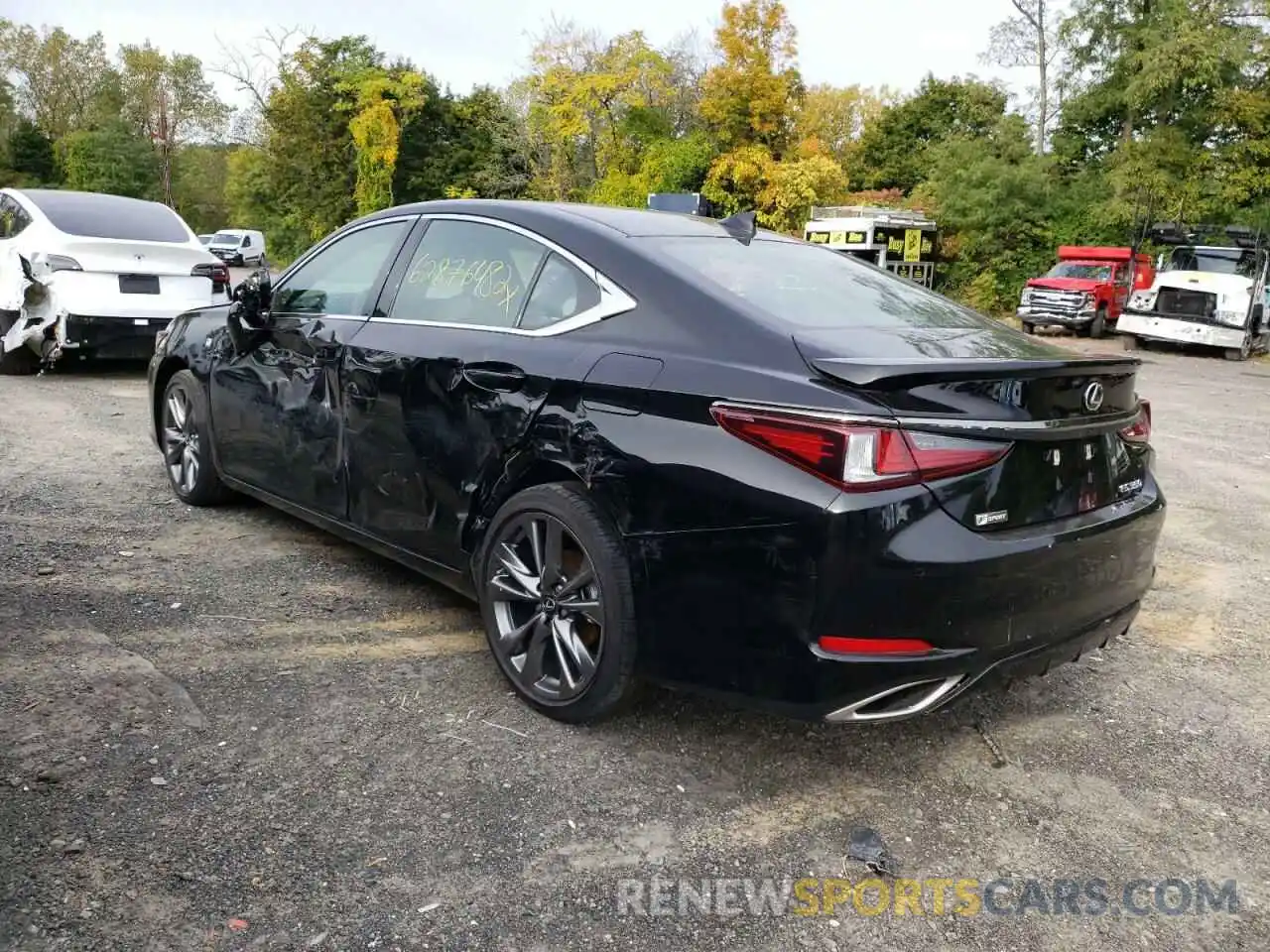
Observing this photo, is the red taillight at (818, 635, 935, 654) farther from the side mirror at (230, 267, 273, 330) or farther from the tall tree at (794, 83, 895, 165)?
the tall tree at (794, 83, 895, 165)

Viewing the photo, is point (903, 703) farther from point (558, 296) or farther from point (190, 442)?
point (190, 442)

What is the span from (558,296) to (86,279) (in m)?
7.21

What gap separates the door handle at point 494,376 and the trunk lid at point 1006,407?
0.96 meters

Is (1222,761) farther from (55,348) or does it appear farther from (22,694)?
(55,348)

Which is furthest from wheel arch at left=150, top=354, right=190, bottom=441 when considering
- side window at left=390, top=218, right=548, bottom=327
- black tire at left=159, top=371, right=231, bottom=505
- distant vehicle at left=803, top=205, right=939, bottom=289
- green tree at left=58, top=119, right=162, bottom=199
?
green tree at left=58, top=119, right=162, bottom=199

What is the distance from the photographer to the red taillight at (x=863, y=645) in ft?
8.05

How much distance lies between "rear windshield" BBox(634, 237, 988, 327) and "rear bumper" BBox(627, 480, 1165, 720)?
711mm

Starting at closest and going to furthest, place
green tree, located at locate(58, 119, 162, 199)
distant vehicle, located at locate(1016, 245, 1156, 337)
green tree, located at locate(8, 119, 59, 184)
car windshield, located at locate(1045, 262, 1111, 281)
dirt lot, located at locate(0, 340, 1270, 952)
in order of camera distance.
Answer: dirt lot, located at locate(0, 340, 1270, 952) < distant vehicle, located at locate(1016, 245, 1156, 337) < car windshield, located at locate(1045, 262, 1111, 281) < green tree, located at locate(58, 119, 162, 199) < green tree, located at locate(8, 119, 59, 184)

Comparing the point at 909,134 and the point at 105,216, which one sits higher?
the point at 909,134

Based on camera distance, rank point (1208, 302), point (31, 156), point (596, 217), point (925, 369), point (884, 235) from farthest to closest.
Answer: point (31, 156), point (884, 235), point (1208, 302), point (596, 217), point (925, 369)

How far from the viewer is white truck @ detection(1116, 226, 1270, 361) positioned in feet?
63.5

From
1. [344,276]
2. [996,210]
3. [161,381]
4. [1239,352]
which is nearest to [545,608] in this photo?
[344,276]

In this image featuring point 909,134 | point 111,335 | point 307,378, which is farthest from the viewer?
point 909,134

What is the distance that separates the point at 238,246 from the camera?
38125 mm
